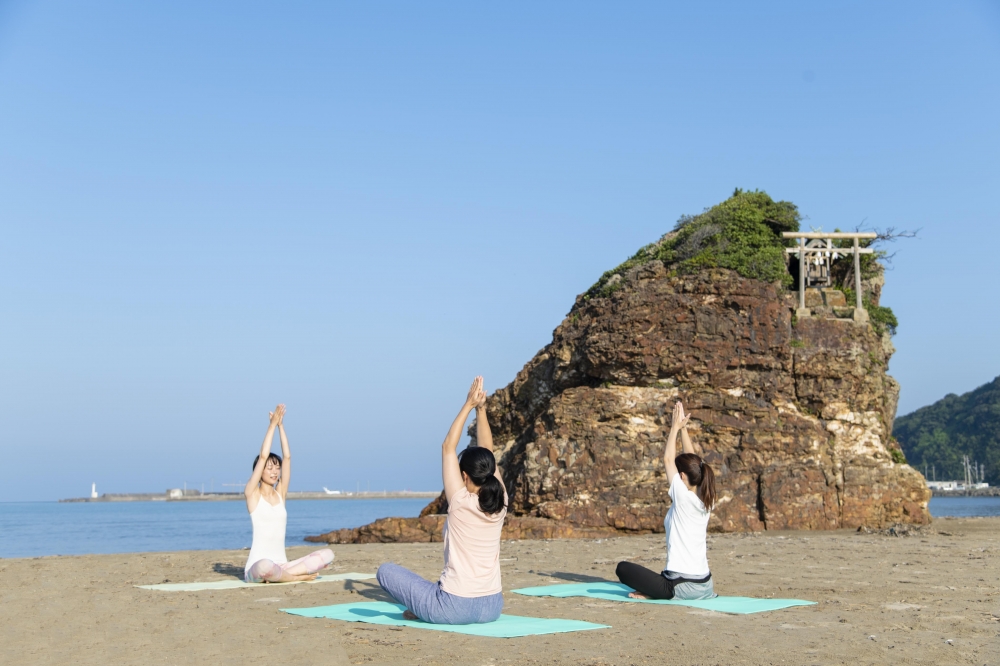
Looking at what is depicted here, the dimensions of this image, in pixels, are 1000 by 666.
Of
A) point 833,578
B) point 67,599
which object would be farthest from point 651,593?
point 67,599

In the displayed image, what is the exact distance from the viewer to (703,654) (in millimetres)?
6180

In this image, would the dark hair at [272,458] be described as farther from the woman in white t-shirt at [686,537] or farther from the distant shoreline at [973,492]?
the distant shoreline at [973,492]

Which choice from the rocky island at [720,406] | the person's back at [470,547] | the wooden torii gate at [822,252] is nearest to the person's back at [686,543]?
the person's back at [470,547]

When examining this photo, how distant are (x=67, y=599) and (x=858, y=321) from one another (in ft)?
65.2

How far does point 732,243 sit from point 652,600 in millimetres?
15933

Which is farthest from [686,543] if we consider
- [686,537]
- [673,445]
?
[673,445]

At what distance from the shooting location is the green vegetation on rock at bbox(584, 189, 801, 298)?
74.5 feet

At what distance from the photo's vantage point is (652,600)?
8.82 metres

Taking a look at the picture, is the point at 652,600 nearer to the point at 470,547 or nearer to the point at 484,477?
the point at 470,547

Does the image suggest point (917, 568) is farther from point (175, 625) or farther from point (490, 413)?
point (490, 413)

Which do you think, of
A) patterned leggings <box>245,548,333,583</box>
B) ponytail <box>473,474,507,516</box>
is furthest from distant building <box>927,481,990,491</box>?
ponytail <box>473,474,507,516</box>

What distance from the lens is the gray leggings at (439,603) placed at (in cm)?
715

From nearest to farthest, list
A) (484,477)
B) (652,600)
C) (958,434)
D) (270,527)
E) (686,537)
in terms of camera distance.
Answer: (484,477), (686,537), (652,600), (270,527), (958,434)

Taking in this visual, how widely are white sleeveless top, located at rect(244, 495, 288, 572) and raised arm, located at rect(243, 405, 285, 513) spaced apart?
0.10 metres
